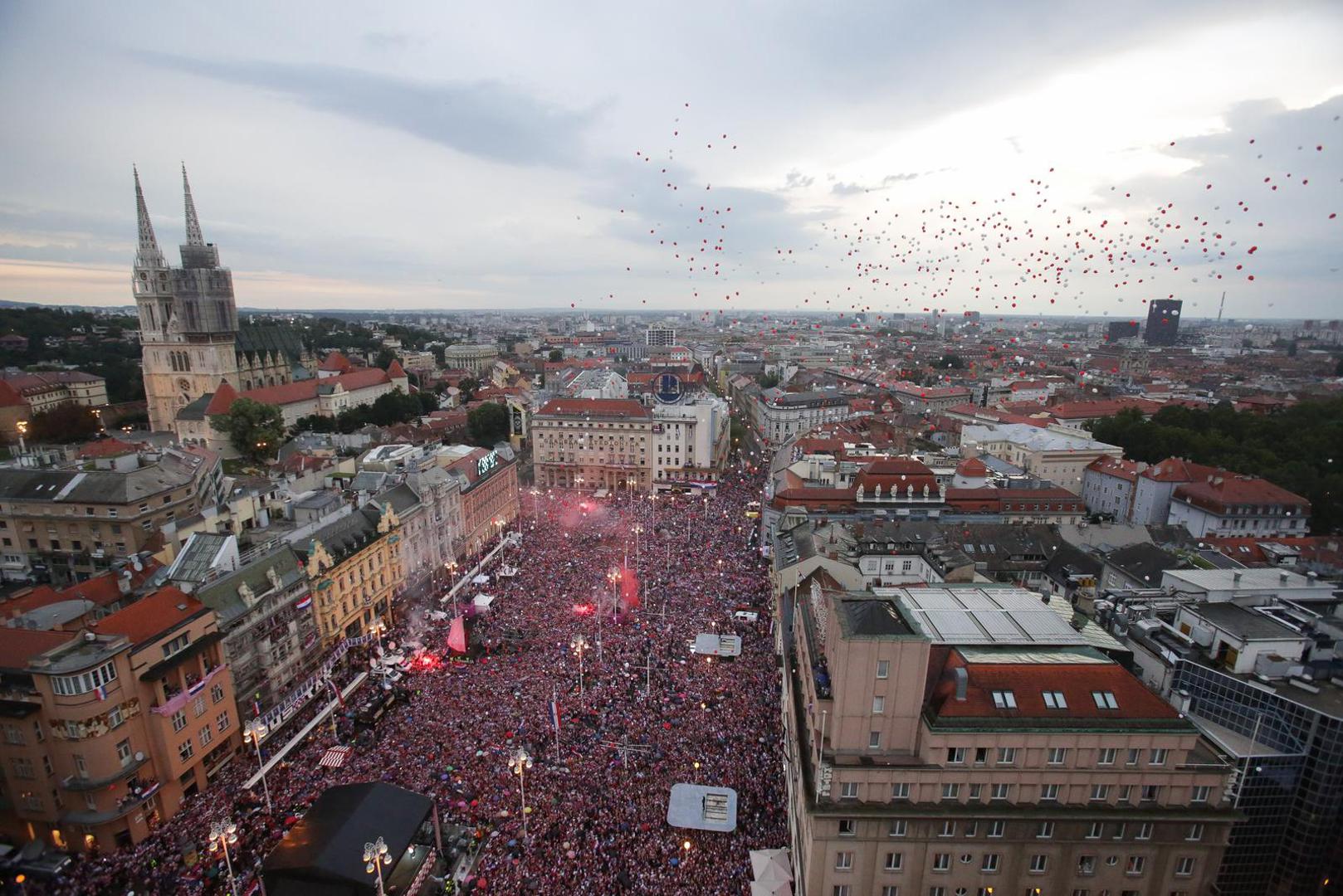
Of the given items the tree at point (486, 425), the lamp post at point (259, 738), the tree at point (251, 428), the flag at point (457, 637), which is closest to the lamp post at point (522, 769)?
the lamp post at point (259, 738)

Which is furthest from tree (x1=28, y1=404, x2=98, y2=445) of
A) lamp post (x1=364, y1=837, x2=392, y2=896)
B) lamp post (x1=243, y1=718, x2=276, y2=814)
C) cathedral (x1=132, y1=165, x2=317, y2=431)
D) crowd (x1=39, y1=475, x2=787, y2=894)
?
lamp post (x1=364, y1=837, x2=392, y2=896)

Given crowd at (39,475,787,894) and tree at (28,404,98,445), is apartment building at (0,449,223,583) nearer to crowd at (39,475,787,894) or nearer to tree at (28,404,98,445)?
crowd at (39,475,787,894)

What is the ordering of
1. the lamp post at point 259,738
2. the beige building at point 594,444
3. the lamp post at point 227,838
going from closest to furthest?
the lamp post at point 227,838 < the lamp post at point 259,738 < the beige building at point 594,444

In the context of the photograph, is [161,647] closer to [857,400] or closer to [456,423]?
[456,423]

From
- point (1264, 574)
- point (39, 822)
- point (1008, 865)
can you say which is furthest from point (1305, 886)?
point (39, 822)

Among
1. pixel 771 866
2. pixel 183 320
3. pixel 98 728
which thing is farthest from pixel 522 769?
pixel 183 320

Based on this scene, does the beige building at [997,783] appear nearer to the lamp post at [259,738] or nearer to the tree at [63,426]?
the lamp post at [259,738]

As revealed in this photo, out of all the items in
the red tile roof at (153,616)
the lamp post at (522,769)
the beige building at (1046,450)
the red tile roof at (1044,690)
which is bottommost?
the lamp post at (522,769)
